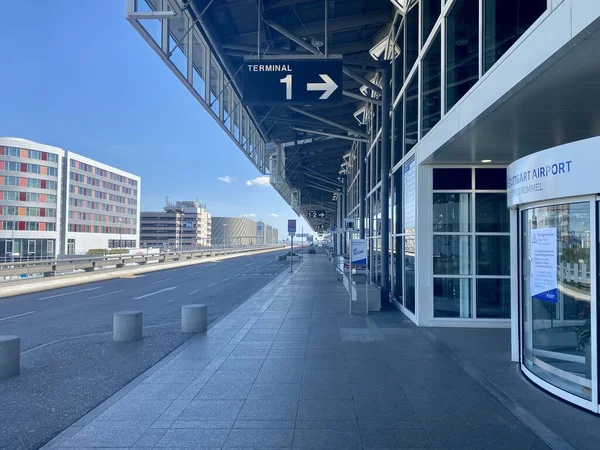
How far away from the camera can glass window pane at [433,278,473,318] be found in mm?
10633

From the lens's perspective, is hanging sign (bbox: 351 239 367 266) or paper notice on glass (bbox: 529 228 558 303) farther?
hanging sign (bbox: 351 239 367 266)

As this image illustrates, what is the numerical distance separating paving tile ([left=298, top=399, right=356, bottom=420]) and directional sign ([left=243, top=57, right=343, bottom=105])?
5445 millimetres

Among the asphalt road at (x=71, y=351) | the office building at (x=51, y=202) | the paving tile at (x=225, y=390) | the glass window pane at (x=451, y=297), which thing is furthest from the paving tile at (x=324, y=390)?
the office building at (x=51, y=202)

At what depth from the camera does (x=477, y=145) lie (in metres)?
8.71

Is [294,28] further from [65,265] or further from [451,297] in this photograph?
[65,265]

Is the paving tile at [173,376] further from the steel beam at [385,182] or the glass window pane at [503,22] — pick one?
the steel beam at [385,182]

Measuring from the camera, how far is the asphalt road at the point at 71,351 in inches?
211

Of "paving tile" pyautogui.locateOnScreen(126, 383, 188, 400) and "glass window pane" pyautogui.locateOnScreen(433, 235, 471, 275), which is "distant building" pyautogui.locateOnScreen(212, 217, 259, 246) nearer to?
"glass window pane" pyautogui.locateOnScreen(433, 235, 471, 275)

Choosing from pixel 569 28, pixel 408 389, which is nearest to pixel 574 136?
pixel 569 28

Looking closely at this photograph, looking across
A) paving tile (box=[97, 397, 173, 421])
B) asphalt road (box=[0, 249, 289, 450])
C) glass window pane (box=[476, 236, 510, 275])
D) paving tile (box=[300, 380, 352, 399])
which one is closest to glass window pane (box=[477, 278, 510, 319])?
glass window pane (box=[476, 236, 510, 275])

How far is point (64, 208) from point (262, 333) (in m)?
83.0

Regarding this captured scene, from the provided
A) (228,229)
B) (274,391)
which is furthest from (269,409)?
(228,229)

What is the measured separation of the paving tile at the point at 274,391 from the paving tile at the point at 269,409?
4.6 inches

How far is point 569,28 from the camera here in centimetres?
434
